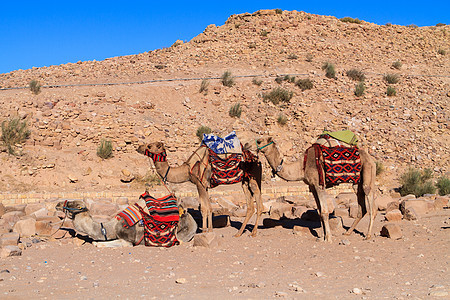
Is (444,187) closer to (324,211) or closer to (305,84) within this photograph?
(324,211)

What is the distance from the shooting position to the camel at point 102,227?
843 centimetres

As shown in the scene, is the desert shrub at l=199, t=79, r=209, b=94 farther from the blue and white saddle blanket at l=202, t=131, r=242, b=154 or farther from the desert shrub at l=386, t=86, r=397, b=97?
the blue and white saddle blanket at l=202, t=131, r=242, b=154

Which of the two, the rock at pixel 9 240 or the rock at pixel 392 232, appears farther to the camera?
the rock at pixel 392 232

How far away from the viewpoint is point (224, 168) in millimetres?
9602

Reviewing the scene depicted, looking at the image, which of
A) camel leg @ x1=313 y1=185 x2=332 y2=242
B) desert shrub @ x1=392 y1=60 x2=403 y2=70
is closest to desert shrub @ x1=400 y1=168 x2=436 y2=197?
camel leg @ x1=313 y1=185 x2=332 y2=242

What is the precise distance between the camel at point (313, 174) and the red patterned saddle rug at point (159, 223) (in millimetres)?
2176

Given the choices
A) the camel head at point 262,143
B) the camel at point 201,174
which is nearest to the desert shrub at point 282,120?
the camel at point 201,174

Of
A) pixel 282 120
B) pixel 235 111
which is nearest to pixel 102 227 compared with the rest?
pixel 282 120

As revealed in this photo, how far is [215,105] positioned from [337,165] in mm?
15954

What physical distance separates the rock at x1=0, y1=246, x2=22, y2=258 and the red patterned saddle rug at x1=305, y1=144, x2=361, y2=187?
Result: 19.1 ft

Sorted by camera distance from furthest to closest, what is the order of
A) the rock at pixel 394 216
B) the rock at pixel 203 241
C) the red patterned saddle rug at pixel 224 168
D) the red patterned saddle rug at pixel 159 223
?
the rock at pixel 394 216, the red patterned saddle rug at pixel 224 168, the red patterned saddle rug at pixel 159 223, the rock at pixel 203 241

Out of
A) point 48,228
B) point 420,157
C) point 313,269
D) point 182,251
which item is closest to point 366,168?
point 313,269

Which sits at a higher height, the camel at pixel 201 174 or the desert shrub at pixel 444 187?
the camel at pixel 201 174

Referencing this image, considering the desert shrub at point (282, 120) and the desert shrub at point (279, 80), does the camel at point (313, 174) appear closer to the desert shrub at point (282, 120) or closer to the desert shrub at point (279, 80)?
the desert shrub at point (282, 120)
